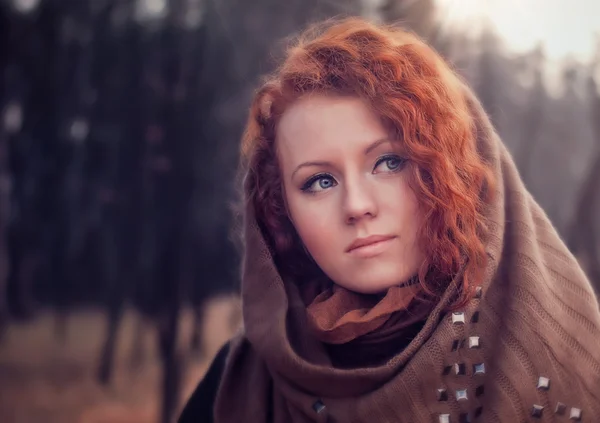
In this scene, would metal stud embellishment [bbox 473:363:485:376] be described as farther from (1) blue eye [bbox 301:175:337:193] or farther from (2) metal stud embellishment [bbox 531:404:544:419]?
(1) blue eye [bbox 301:175:337:193]

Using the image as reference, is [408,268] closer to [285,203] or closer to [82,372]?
[285,203]

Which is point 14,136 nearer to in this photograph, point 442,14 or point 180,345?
point 180,345

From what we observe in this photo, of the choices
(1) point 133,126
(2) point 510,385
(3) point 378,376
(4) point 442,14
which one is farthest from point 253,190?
(1) point 133,126

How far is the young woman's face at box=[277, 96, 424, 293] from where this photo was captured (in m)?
0.75

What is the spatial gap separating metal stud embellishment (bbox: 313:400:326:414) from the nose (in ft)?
0.82

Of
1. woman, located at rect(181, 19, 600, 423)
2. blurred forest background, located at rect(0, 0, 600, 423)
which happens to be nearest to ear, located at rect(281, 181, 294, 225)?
woman, located at rect(181, 19, 600, 423)

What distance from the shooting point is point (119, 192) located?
1.59m

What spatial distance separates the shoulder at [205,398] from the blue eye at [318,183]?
1.41ft

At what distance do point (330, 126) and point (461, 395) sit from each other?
394 mm

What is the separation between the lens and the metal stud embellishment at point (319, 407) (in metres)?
0.75

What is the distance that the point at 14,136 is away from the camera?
159 centimetres

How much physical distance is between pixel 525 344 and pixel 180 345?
1.05 metres

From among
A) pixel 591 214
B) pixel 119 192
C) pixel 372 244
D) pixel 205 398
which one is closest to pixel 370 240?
pixel 372 244

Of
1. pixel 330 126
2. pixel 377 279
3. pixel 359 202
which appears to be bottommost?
pixel 377 279
